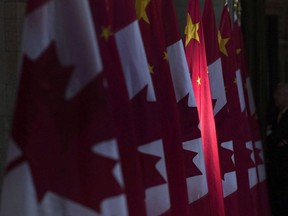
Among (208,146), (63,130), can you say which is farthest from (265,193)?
(63,130)

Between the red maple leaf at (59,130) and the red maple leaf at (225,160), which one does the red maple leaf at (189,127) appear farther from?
the red maple leaf at (59,130)

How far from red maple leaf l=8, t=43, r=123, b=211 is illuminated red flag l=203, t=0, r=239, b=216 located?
2080mm

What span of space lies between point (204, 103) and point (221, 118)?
0.26 metres

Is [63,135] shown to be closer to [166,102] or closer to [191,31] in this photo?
[166,102]

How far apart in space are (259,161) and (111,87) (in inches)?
118

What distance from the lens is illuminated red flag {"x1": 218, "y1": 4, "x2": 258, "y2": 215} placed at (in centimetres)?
488

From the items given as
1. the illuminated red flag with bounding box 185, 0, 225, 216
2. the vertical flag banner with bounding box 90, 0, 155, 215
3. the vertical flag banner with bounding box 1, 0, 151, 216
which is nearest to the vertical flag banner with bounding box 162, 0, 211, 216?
the illuminated red flag with bounding box 185, 0, 225, 216

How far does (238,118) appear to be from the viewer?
488 cm

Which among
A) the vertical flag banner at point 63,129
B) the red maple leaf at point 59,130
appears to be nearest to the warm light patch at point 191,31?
the vertical flag banner at point 63,129

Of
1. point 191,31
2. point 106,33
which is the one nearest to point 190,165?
point 191,31

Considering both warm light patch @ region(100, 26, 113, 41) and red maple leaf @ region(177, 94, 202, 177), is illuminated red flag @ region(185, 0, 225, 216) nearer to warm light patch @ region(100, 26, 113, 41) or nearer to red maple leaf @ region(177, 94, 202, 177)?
red maple leaf @ region(177, 94, 202, 177)

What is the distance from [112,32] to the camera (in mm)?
2885

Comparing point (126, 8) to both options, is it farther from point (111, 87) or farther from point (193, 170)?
point (193, 170)

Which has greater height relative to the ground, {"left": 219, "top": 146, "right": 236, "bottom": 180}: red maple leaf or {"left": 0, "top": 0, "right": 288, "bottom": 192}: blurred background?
{"left": 0, "top": 0, "right": 288, "bottom": 192}: blurred background
